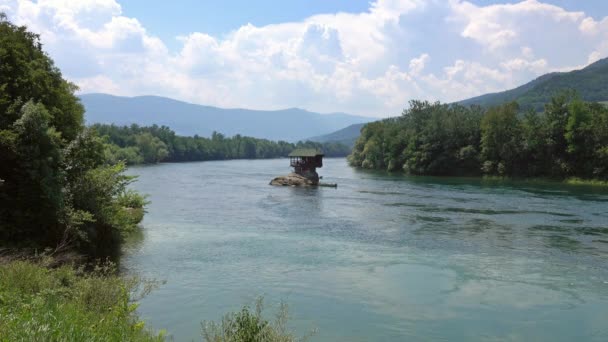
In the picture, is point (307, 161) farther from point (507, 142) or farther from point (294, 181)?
point (507, 142)

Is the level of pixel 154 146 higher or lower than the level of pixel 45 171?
higher

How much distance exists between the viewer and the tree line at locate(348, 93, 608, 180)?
8050 centimetres

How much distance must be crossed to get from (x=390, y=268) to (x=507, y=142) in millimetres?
72850

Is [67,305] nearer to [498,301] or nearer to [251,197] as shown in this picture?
[498,301]

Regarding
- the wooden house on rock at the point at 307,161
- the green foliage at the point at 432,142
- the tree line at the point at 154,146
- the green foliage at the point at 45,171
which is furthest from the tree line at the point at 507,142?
the green foliage at the point at 45,171

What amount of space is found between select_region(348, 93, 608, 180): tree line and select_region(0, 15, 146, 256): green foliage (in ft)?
241

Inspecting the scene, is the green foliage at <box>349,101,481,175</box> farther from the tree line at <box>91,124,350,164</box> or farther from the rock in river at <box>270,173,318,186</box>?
the tree line at <box>91,124,350,164</box>

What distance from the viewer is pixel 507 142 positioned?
89.5m

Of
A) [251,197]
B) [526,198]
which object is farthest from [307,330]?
[526,198]

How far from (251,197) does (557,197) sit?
3314 centimetres

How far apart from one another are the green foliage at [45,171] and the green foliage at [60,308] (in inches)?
253

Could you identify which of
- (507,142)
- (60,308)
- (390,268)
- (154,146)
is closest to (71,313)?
(60,308)

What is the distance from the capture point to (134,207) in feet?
123

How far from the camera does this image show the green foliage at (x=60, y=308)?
9.03 m
